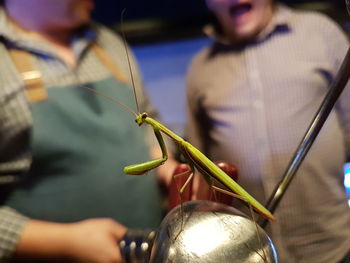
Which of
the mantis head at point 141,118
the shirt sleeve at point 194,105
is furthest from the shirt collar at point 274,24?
the mantis head at point 141,118

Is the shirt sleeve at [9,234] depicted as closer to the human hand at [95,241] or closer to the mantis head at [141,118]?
the human hand at [95,241]

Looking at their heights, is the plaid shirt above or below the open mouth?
below

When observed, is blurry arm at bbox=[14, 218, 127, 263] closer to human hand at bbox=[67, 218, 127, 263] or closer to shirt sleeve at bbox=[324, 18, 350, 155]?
human hand at bbox=[67, 218, 127, 263]

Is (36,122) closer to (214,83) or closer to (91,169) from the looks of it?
(91,169)

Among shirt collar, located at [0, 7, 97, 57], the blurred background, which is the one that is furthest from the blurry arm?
the blurred background

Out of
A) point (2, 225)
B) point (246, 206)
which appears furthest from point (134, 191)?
point (246, 206)

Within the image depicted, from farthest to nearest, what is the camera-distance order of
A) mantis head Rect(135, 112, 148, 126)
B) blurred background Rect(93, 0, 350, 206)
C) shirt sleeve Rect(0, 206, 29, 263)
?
blurred background Rect(93, 0, 350, 206) < shirt sleeve Rect(0, 206, 29, 263) < mantis head Rect(135, 112, 148, 126)

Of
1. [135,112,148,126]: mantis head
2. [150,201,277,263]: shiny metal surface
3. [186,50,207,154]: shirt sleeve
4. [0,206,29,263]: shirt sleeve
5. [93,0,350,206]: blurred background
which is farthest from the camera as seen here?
[93,0,350,206]: blurred background
